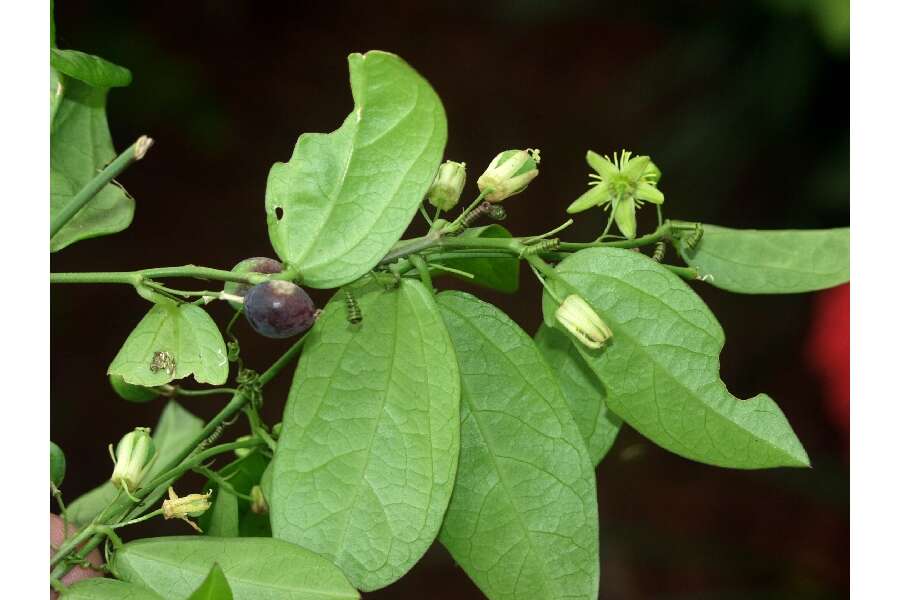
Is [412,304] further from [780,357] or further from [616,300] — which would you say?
[780,357]

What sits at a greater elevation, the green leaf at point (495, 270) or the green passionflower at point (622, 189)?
the green passionflower at point (622, 189)

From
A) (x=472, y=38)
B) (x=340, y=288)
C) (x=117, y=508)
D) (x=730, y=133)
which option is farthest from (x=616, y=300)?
(x=472, y=38)

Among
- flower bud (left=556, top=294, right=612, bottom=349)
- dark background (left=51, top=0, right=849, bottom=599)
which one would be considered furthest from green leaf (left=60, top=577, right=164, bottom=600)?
dark background (left=51, top=0, right=849, bottom=599)

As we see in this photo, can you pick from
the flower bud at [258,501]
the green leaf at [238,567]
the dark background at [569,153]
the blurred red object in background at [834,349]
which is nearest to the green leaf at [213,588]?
the green leaf at [238,567]

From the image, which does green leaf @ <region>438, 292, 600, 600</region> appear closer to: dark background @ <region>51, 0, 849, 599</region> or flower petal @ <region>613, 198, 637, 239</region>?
flower petal @ <region>613, 198, 637, 239</region>

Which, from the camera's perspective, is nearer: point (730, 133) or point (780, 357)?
point (730, 133)

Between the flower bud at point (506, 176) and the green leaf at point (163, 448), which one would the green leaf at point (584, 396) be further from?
the green leaf at point (163, 448)
